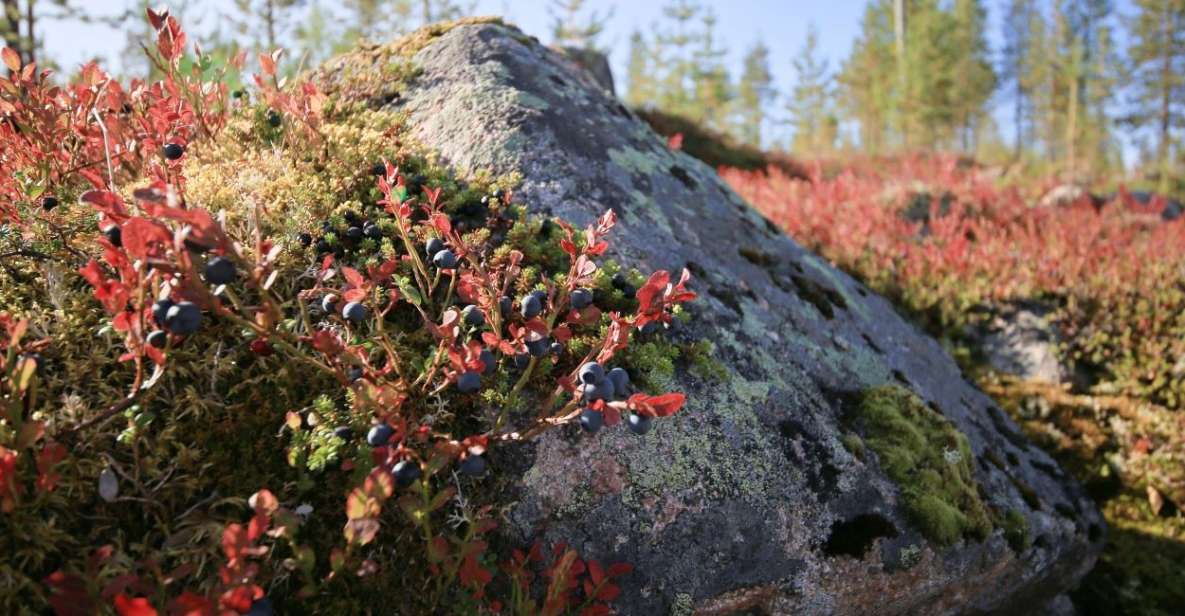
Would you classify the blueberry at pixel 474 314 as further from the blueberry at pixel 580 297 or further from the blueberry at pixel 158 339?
the blueberry at pixel 158 339

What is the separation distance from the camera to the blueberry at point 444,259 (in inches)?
75.3

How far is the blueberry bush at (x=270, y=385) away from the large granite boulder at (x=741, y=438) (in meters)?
0.19

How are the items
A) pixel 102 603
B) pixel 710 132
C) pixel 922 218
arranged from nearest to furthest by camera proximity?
pixel 102 603
pixel 922 218
pixel 710 132

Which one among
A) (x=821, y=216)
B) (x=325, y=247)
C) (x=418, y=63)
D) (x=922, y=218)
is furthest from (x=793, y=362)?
(x=922, y=218)

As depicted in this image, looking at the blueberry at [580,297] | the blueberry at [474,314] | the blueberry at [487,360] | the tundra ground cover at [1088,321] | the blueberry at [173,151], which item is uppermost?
the blueberry at [173,151]

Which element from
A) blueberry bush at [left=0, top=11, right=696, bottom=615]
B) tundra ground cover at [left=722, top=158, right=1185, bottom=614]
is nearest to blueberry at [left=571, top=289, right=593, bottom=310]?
blueberry bush at [left=0, top=11, right=696, bottom=615]

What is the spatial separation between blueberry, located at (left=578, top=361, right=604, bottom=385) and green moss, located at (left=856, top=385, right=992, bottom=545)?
4.53 feet

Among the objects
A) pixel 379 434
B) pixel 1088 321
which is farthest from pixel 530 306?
pixel 1088 321

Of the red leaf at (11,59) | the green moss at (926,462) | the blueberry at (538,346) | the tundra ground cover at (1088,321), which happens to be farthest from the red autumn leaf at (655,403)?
the tundra ground cover at (1088,321)

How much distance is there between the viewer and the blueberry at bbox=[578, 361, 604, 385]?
1.62 meters

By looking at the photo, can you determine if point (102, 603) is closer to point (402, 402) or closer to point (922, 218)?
point (402, 402)

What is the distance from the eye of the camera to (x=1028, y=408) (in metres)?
4.65

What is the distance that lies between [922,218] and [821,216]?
161cm

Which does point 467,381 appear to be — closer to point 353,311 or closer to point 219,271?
point 353,311
